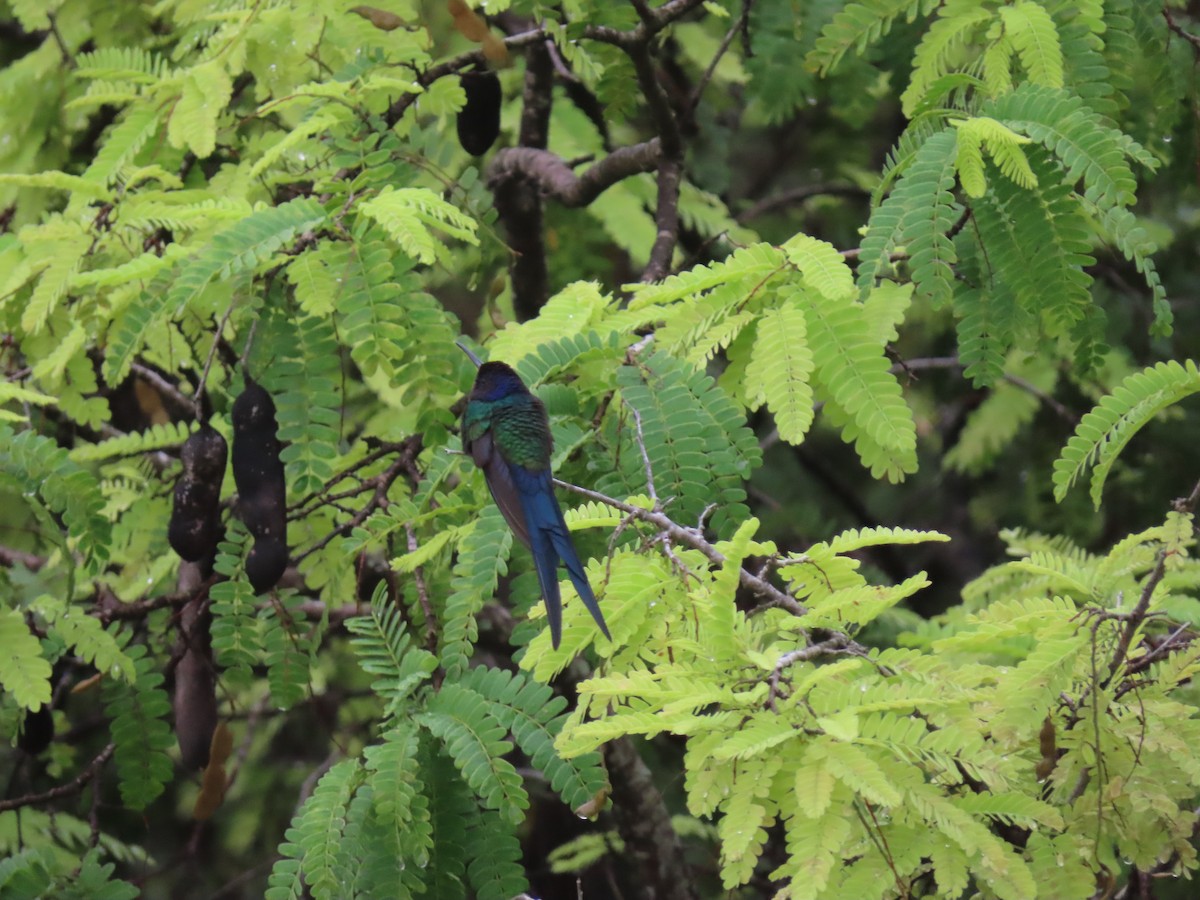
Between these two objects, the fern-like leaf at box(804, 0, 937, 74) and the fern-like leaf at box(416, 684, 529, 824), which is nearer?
the fern-like leaf at box(416, 684, 529, 824)

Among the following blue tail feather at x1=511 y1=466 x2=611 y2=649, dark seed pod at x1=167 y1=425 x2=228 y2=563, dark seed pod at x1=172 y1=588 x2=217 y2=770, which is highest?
blue tail feather at x1=511 y1=466 x2=611 y2=649

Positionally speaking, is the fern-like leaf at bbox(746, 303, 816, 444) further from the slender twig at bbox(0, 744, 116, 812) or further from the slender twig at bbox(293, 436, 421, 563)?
the slender twig at bbox(0, 744, 116, 812)

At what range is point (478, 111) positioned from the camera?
3256 mm

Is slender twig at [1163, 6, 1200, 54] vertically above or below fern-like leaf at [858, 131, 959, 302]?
above

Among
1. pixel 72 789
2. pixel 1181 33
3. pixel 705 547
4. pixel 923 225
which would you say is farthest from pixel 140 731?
pixel 1181 33

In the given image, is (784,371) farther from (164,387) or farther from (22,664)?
(164,387)

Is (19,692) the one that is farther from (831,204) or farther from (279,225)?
(831,204)

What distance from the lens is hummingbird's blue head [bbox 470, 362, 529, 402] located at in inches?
89.3

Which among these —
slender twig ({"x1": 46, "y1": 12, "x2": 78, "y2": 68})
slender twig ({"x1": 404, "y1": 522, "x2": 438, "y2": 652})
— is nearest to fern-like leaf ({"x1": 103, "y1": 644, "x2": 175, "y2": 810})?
slender twig ({"x1": 404, "y1": 522, "x2": 438, "y2": 652})

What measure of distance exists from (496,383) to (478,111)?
1218mm

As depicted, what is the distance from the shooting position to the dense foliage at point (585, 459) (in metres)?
1.68

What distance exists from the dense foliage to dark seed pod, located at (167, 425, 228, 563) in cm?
1

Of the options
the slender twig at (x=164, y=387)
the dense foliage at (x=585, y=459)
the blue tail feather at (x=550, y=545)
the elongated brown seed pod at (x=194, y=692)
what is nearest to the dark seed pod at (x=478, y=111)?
the dense foliage at (x=585, y=459)

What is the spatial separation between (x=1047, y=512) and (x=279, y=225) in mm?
3321
